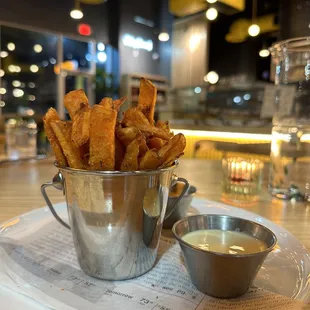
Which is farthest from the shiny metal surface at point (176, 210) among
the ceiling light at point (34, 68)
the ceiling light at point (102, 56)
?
the ceiling light at point (102, 56)

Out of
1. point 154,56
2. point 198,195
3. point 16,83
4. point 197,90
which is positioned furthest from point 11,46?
point 198,195

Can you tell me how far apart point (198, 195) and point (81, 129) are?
0.73 m

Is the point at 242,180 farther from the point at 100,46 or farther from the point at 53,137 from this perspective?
the point at 100,46

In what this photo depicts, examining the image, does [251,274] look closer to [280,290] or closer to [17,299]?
[280,290]

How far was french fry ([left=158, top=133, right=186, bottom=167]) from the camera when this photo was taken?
2.01 feet

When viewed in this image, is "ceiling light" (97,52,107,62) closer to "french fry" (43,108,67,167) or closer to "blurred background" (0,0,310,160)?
"blurred background" (0,0,310,160)

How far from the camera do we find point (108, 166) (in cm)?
58

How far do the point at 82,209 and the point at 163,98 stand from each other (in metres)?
8.66

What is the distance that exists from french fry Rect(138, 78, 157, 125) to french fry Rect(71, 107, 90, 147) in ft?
0.50

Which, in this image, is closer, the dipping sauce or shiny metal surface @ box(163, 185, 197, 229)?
the dipping sauce

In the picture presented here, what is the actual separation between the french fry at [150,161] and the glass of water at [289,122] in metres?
0.76

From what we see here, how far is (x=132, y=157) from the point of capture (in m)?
0.59

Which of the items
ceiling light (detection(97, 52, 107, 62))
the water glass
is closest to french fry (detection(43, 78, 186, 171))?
the water glass

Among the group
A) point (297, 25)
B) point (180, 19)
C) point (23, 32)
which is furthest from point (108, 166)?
point (180, 19)
